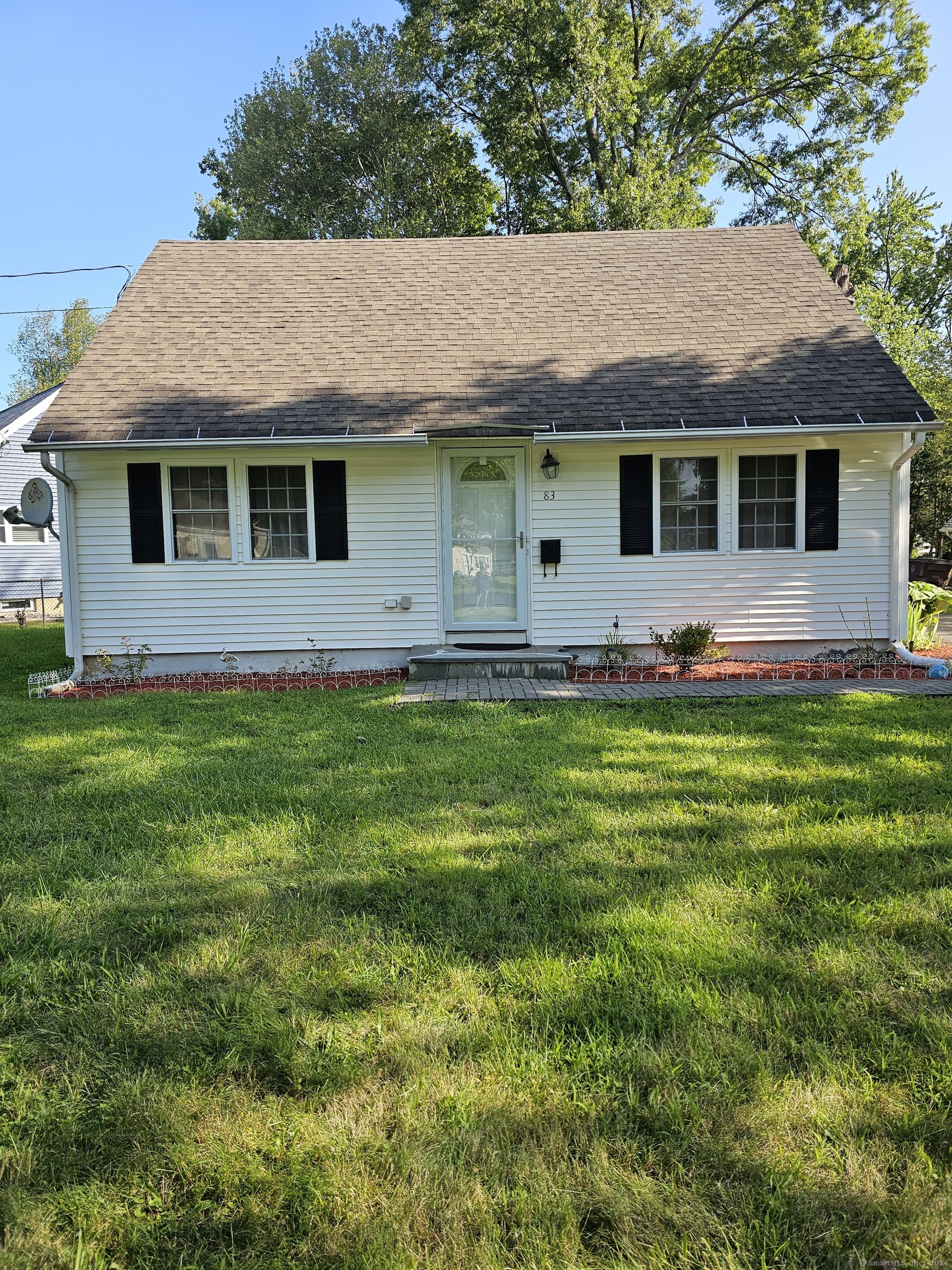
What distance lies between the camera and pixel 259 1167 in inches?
72.4

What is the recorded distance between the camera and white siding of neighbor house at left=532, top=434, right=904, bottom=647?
32.1 feet

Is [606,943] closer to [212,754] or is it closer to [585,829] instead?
[585,829]

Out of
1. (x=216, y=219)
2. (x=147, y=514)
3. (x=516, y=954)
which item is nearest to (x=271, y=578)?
(x=147, y=514)

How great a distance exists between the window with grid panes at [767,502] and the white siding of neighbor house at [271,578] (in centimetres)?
372

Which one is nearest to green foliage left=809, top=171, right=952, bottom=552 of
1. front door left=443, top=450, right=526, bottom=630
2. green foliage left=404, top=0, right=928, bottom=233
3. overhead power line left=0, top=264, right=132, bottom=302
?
green foliage left=404, top=0, right=928, bottom=233

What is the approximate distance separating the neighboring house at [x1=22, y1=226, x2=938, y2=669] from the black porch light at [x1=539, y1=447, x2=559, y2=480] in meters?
0.05

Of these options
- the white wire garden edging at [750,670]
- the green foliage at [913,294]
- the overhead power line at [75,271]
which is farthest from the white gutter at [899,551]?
the overhead power line at [75,271]

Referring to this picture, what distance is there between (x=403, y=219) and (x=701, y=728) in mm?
23322

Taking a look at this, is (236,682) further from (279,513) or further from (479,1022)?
(479,1022)

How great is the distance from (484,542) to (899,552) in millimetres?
4956

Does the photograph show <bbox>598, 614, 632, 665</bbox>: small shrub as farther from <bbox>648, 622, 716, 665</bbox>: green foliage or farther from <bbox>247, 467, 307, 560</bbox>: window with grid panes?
<bbox>247, 467, 307, 560</bbox>: window with grid panes

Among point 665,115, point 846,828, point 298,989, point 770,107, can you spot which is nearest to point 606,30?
point 665,115

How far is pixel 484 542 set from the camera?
10.1m

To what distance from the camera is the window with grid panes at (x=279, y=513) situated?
9820mm
